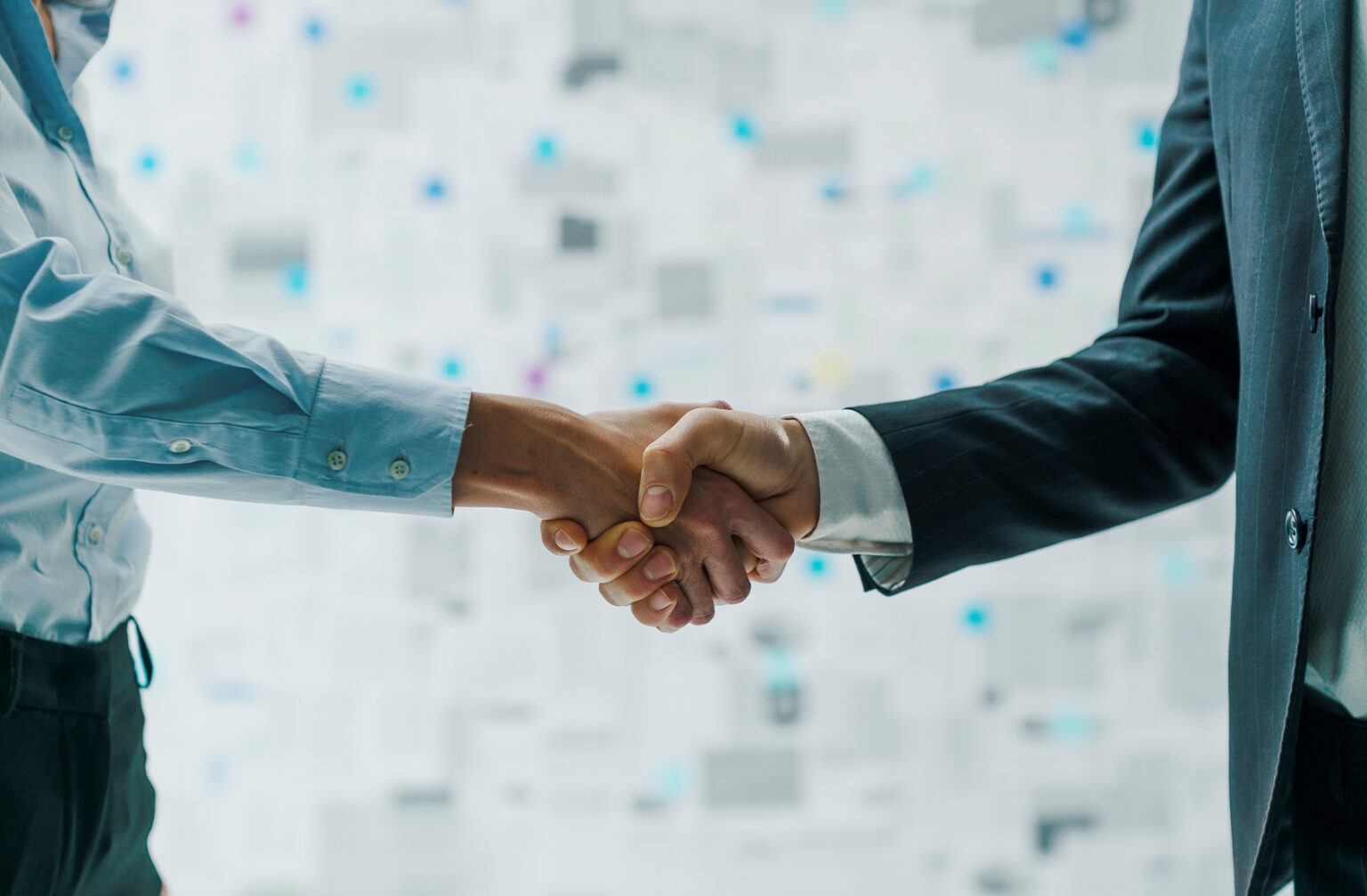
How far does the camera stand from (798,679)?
185 centimetres

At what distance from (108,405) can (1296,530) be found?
2.96ft

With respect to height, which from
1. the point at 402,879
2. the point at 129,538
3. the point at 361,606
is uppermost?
Result: the point at 129,538

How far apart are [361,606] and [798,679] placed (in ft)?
2.75

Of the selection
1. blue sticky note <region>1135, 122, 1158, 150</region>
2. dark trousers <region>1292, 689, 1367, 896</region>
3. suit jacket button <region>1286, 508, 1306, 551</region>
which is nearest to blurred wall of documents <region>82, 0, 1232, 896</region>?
blue sticky note <region>1135, 122, 1158, 150</region>

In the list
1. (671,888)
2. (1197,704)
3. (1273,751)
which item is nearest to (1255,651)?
(1273,751)

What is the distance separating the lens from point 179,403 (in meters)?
0.74

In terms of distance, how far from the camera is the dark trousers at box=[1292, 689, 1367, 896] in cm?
81

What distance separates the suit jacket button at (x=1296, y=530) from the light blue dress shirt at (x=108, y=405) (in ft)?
2.21

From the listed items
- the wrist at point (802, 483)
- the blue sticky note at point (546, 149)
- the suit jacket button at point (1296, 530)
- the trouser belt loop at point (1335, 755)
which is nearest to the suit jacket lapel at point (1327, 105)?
the suit jacket button at point (1296, 530)

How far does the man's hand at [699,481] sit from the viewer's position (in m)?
1.07

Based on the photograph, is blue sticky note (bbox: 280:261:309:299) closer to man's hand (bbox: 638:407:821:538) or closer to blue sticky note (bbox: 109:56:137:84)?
blue sticky note (bbox: 109:56:137:84)

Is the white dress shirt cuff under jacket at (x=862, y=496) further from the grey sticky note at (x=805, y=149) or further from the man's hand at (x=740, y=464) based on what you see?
the grey sticky note at (x=805, y=149)

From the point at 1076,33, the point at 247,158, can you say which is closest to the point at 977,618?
the point at 1076,33

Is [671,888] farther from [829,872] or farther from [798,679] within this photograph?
[798,679]
